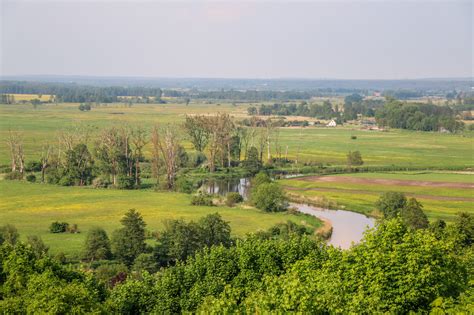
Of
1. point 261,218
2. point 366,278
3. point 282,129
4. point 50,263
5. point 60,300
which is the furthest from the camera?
point 282,129

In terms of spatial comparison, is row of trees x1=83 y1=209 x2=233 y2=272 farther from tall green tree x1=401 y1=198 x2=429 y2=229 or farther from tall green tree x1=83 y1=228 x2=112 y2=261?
tall green tree x1=401 y1=198 x2=429 y2=229

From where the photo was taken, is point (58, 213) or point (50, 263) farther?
point (58, 213)

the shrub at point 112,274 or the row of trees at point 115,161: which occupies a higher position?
the row of trees at point 115,161

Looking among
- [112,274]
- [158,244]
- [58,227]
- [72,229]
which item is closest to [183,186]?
[72,229]

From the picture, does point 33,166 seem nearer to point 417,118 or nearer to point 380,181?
point 380,181

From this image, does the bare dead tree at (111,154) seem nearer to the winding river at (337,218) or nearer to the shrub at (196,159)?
the winding river at (337,218)

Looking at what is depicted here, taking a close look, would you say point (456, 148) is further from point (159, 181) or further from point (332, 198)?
point (159, 181)

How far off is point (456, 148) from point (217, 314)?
317 ft

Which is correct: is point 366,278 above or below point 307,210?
above

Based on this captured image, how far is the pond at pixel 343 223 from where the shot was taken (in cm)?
4948

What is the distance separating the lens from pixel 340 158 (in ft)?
313

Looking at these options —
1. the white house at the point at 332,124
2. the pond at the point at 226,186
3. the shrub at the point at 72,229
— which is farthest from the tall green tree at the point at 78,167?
the white house at the point at 332,124

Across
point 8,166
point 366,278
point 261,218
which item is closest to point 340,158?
point 261,218

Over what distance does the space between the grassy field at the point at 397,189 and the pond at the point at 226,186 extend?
5.16m
